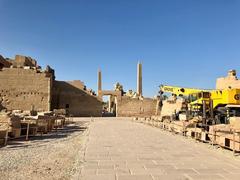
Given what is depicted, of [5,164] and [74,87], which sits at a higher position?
[74,87]

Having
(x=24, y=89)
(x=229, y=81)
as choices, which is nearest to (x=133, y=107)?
(x=229, y=81)

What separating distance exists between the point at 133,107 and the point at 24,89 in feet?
54.5

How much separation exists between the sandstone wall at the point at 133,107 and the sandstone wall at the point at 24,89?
39.0 feet

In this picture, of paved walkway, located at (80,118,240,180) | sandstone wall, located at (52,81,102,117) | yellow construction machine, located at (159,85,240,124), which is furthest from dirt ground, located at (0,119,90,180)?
sandstone wall, located at (52,81,102,117)

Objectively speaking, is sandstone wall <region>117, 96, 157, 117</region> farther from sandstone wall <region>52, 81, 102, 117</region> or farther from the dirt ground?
the dirt ground

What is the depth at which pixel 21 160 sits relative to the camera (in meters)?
8.40

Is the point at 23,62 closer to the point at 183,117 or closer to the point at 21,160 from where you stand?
the point at 183,117

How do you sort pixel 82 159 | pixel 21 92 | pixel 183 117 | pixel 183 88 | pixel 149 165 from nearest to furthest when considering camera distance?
1. pixel 149 165
2. pixel 82 159
3. pixel 183 117
4. pixel 183 88
5. pixel 21 92

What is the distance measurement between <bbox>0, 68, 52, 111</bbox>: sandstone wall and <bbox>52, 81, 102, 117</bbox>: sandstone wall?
4823 mm

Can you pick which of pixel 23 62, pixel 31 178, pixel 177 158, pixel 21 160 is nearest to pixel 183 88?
pixel 177 158

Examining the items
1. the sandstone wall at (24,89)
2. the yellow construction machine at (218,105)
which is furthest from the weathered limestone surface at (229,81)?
the sandstone wall at (24,89)

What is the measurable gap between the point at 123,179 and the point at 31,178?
2.06 m

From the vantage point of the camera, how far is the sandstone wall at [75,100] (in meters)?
42.0

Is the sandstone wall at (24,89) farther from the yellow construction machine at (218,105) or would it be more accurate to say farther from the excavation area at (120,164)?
the excavation area at (120,164)
